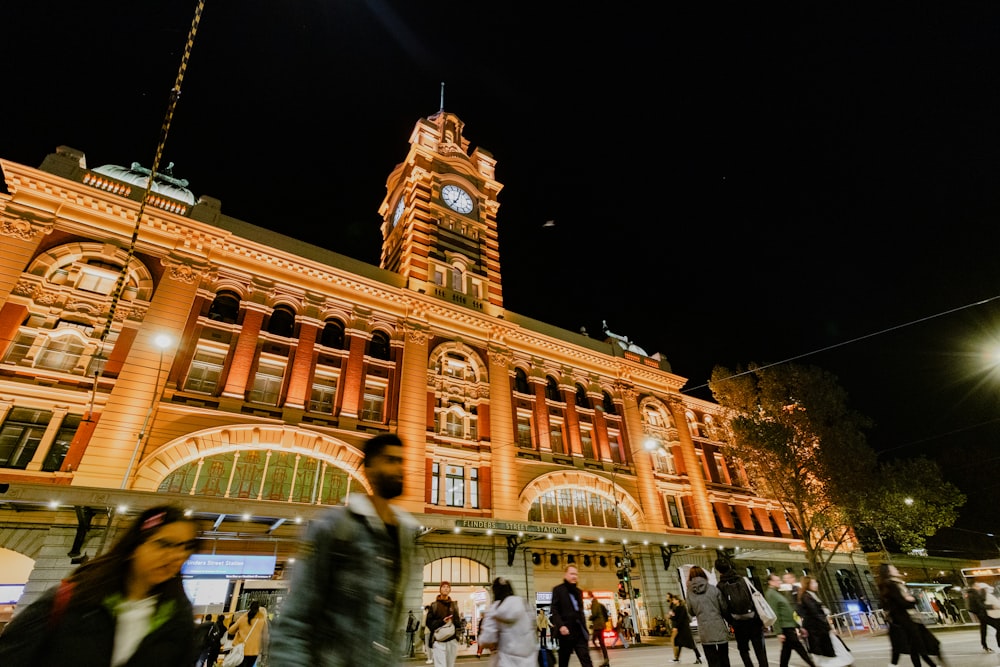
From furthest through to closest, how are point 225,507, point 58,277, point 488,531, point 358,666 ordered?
point 488,531
point 58,277
point 225,507
point 358,666

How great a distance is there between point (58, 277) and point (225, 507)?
35.4ft

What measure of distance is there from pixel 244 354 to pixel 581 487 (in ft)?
56.4

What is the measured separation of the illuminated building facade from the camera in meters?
14.9

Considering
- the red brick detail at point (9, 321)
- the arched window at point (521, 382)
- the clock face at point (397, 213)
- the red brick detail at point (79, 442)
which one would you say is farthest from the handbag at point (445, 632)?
the clock face at point (397, 213)

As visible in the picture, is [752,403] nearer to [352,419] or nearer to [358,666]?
[352,419]

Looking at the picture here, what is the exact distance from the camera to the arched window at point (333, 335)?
852 inches

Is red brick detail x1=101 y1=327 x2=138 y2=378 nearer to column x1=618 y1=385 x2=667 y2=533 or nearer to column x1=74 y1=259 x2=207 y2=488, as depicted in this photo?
column x1=74 y1=259 x2=207 y2=488

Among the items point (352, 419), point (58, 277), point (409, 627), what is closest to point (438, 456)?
point (352, 419)

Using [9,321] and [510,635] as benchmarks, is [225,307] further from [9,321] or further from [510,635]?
[510,635]

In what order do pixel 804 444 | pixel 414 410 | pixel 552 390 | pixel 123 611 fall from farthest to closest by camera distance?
→ pixel 552 390 → pixel 804 444 → pixel 414 410 → pixel 123 611

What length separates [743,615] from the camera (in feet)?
23.7

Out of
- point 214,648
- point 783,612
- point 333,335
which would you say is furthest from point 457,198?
point 783,612

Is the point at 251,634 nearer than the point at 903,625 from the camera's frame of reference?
No

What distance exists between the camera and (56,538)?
13.4 m
